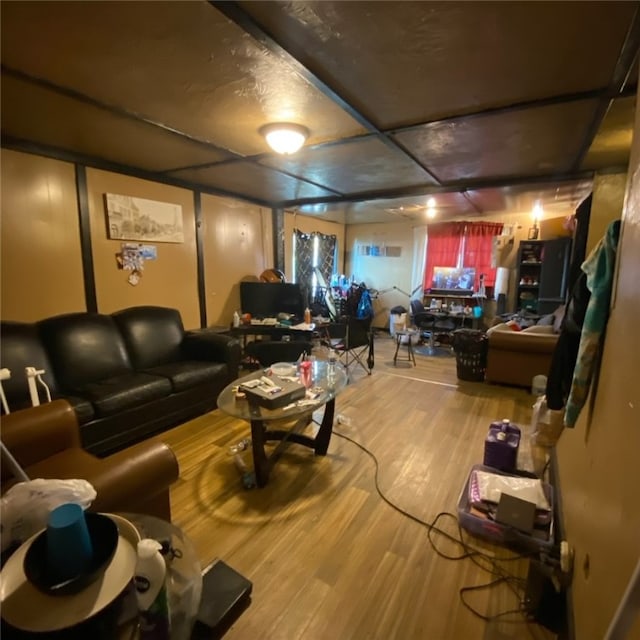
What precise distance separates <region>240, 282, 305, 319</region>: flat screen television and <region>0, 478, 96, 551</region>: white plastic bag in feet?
11.9

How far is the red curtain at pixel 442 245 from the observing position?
6273 millimetres

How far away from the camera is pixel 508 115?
202cm

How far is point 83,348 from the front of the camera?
2.79 m

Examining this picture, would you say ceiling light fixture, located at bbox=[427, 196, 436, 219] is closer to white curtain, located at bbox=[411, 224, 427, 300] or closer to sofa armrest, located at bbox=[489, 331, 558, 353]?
white curtain, located at bbox=[411, 224, 427, 300]

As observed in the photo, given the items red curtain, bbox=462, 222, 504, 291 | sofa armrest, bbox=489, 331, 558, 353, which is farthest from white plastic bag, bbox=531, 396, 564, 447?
red curtain, bbox=462, 222, 504, 291

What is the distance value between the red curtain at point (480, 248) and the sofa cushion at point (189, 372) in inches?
193

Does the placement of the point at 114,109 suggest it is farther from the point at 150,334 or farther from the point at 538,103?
the point at 538,103

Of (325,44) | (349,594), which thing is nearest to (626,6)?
(325,44)

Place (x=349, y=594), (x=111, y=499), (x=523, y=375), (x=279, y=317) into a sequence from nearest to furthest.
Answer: (x=111, y=499) → (x=349, y=594) → (x=523, y=375) → (x=279, y=317)

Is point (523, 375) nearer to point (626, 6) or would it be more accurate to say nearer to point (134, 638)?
point (626, 6)

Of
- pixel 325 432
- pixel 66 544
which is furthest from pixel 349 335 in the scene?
pixel 66 544

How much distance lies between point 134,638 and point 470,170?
144 inches

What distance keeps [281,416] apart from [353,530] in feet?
2.35

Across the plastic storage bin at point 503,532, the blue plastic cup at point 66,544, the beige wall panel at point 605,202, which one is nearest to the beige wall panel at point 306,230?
the beige wall panel at point 605,202
